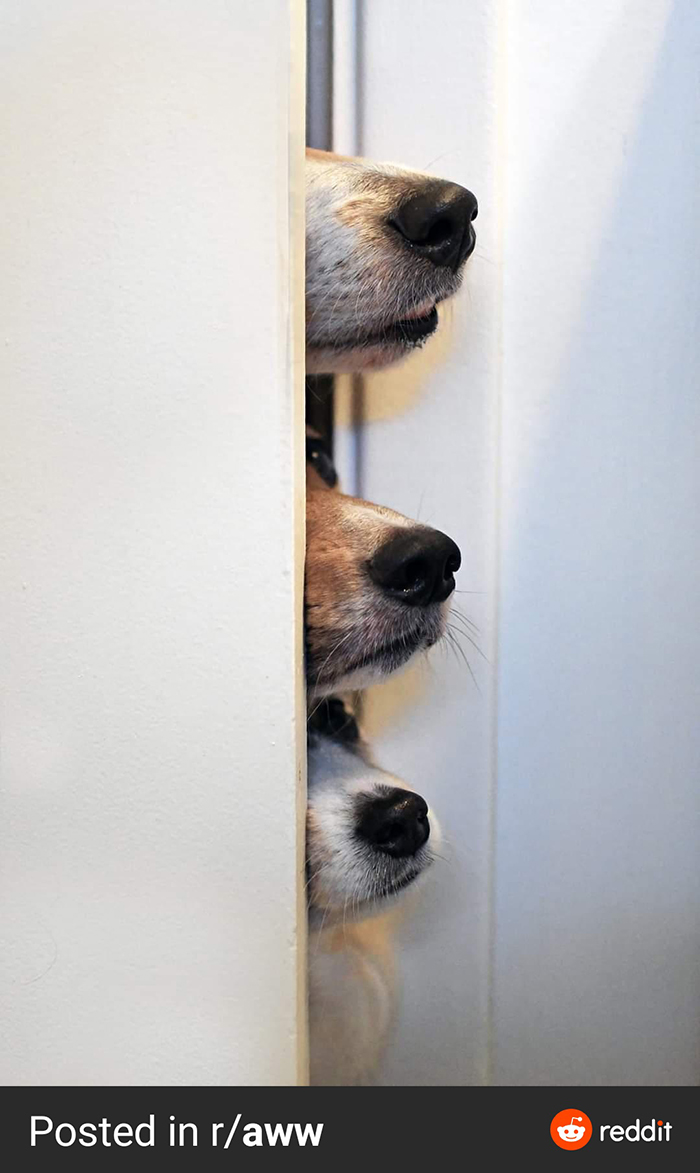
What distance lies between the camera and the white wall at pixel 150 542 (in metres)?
0.48

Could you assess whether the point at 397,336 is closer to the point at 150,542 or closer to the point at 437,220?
the point at 437,220

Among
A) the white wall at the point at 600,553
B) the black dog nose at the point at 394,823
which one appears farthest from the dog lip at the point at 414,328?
the black dog nose at the point at 394,823

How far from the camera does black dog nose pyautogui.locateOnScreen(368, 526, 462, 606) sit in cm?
58

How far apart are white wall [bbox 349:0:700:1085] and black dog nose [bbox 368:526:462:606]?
18cm

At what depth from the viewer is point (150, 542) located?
506 millimetres

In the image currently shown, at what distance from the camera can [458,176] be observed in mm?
746

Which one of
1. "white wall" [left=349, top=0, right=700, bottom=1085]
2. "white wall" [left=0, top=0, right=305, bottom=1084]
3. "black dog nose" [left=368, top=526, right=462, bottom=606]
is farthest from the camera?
"white wall" [left=349, top=0, right=700, bottom=1085]

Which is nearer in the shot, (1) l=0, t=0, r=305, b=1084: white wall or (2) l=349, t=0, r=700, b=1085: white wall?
(1) l=0, t=0, r=305, b=1084: white wall

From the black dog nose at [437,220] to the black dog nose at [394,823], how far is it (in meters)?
0.37

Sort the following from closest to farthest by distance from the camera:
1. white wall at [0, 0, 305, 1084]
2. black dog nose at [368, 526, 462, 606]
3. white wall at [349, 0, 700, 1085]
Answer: white wall at [0, 0, 305, 1084]
black dog nose at [368, 526, 462, 606]
white wall at [349, 0, 700, 1085]
